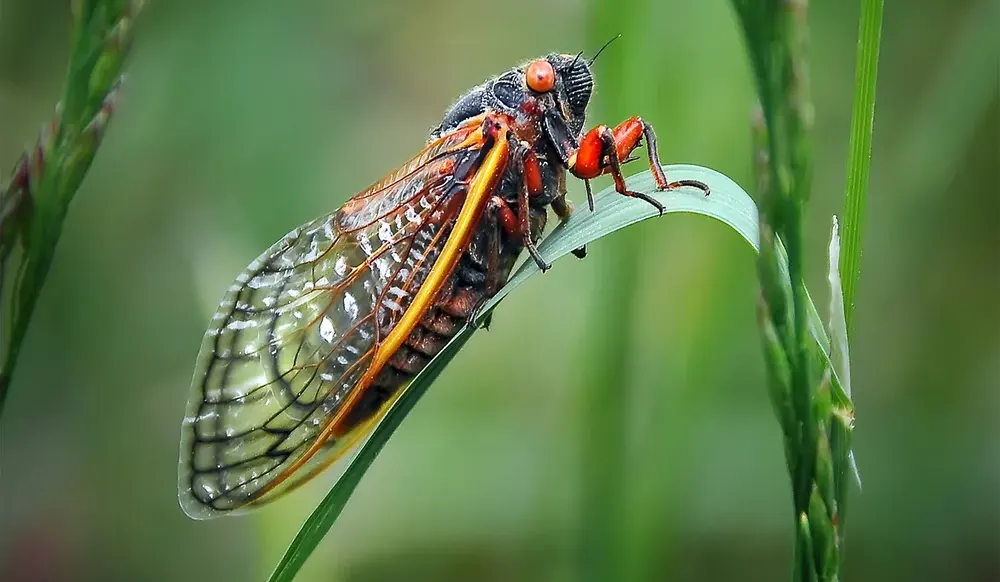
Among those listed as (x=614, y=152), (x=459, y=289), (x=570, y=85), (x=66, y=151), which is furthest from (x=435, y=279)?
(x=66, y=151)

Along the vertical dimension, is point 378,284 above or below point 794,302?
above

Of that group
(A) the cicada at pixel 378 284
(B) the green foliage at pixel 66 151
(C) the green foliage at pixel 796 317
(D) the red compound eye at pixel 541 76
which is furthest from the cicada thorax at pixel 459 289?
(C) the green foliage at pixel 796 317

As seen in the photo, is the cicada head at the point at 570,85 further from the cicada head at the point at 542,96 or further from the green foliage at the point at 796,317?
the green foliage at the point at 796,317

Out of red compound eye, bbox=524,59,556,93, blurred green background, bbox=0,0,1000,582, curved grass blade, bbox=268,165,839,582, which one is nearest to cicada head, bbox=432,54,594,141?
red compound eye, bbox=524,59,556,93

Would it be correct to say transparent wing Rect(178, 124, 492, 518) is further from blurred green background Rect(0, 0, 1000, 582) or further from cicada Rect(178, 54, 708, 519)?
blurred green background Rect(0, 0, 1000, 582)

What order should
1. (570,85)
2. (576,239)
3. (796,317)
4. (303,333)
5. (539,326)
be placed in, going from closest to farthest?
(796,317), (576,239), (303,333), (570,85), (539,326)

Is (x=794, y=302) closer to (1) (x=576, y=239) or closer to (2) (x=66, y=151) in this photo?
(1) (x=576, y=239)

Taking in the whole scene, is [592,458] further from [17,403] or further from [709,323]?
[17,403]

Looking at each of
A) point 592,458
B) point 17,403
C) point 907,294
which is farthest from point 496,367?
point 17,403
